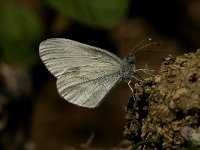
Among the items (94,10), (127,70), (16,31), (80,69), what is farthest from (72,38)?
(127,70)

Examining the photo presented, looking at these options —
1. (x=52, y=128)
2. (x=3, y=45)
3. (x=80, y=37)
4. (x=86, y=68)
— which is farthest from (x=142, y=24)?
(x=86, y=68)

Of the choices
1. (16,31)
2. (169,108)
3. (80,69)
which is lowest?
(169,108)

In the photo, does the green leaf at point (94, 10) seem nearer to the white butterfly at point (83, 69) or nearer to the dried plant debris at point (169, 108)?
the white butterfly at point (83, 69)

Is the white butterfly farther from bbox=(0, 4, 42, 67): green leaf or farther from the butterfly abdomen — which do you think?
bbox=(0, 4, 42, 67): green leaf

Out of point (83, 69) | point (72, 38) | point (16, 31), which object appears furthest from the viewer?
point (72, 38)

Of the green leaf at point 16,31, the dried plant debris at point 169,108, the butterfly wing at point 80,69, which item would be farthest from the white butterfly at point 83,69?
the green leaf at point 16,31

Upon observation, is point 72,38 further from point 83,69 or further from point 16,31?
point 83,69
